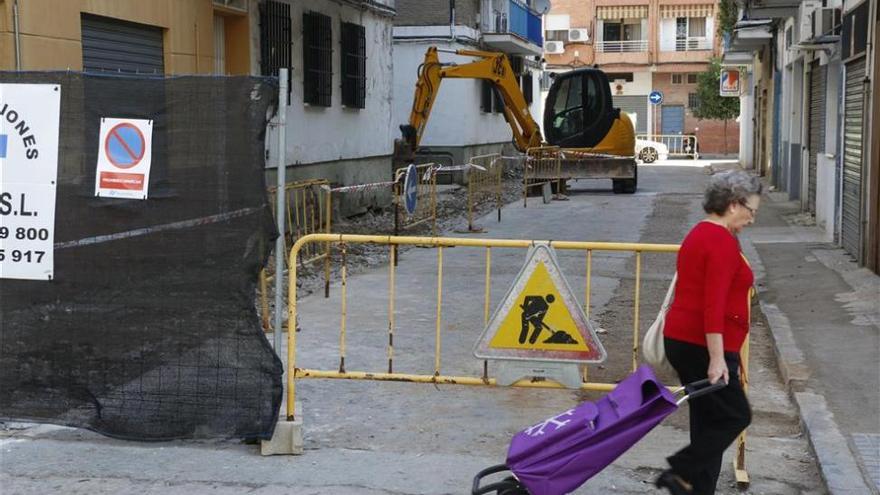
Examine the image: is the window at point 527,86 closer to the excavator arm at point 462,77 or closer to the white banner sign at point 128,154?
the excavator arm at point 462,77

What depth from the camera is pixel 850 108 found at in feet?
45.2

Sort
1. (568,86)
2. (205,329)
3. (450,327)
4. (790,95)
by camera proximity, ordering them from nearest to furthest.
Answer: (205,329) < (450,327) < (790,95) < (568,86)

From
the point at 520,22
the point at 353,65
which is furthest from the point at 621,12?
the point at 353,65

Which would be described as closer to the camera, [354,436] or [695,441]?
[695,441]

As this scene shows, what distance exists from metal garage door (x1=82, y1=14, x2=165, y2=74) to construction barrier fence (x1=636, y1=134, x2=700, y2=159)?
36.5 meters

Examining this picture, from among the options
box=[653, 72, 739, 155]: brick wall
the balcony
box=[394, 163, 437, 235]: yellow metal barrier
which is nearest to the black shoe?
box=[394, 163, 437, 235]: yellow metal barrier

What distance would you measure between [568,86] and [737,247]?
70.1 ft

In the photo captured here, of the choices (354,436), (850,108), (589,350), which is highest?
(850,108)

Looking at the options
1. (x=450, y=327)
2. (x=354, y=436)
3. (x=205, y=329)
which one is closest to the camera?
(x=205, y=329)

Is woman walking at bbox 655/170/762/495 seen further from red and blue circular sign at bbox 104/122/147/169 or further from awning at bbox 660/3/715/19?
awning at bbox 660/3/715/19

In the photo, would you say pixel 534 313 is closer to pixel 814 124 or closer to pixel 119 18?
pixel 119 18

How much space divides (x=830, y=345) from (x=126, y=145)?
18.7ft

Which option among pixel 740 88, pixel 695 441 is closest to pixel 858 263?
pixel 695 441

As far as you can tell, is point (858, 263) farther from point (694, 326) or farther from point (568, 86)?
point (568, 86)
